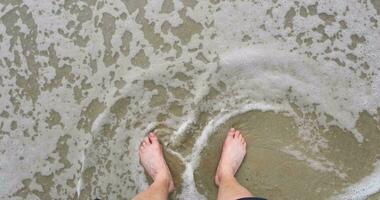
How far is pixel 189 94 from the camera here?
1.42m

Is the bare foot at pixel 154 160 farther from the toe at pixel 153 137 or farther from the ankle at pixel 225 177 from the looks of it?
the ankle at pixel 225 177

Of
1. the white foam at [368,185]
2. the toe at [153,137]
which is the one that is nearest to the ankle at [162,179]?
Result: the toe at [153,137]

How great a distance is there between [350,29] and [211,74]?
0.48 metres

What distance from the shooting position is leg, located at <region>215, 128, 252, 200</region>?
1351mm

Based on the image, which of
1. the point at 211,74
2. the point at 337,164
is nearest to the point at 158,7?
the point at 211,74

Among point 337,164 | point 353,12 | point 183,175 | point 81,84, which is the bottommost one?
point 337,164

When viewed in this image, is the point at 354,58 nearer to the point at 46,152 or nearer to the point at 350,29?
the point at 350,29

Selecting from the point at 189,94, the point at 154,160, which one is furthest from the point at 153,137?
the point at 189,94

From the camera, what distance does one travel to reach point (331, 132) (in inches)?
55.8

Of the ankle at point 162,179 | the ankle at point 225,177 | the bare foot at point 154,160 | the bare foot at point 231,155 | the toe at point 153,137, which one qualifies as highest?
the toe at point 153,137

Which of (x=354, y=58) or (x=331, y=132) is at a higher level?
(x=354, y=58)

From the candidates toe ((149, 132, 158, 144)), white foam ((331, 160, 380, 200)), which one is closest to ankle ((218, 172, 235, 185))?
toe ((149, 132, 158, 144))

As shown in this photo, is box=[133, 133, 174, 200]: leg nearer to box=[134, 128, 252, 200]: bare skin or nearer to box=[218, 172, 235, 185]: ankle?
box=[134, 128, 252, 200]: bare skin

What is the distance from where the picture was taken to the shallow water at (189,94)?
1.41 meters
